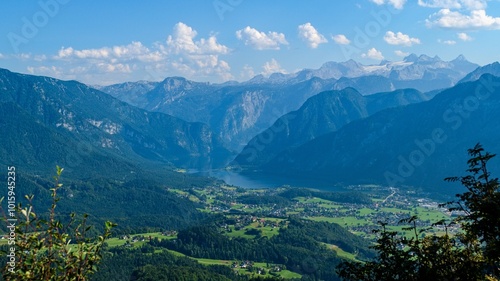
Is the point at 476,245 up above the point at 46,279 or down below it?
above

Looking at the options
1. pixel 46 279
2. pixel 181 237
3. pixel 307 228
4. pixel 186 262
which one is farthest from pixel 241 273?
pixel 46 279

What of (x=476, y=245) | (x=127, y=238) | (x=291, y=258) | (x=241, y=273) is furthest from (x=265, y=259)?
(x=476, y=245)

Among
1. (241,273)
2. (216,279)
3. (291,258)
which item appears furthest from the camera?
(291,258)

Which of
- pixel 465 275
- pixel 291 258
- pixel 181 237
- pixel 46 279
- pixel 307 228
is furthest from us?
pixel 307 228

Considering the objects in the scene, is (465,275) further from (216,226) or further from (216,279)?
(216,226)

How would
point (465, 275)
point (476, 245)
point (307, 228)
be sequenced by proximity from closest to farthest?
1. point (465, 275)
2. point (476, 245)
3. point (307, 228)

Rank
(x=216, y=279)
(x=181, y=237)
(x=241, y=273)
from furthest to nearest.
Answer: (x=181, y=237) → (x=241, y=273) → (x=216, y=279)

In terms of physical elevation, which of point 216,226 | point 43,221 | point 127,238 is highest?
point 43,221

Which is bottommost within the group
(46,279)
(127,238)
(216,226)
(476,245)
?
(127,238)

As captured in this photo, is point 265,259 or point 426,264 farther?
point 265,259
